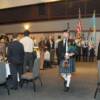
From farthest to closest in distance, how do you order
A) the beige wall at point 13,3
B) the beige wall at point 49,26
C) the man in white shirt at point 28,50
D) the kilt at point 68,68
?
the beige wall at point 13,3 < the beige wall at point 49,26 < the man in white shirt at point 28,50 < the kilt at point 68,68

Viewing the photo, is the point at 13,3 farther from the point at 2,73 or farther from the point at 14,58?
the point at 2,73

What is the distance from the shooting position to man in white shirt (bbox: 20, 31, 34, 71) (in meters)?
10.5

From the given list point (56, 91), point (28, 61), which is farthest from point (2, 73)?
point (28, 61)

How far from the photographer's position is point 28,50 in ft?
35.2

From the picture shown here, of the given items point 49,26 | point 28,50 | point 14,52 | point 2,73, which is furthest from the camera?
point 49,26

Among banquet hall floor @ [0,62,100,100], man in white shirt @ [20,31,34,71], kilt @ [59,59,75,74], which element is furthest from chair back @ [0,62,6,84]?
man in white shirt @ [20,31,34,71]

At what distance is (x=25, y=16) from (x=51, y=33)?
303 cm

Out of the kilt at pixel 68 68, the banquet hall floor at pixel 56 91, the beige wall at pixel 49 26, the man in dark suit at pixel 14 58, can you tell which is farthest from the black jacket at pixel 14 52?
the beige wall at pixel 49 26

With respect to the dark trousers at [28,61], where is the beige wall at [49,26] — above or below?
above

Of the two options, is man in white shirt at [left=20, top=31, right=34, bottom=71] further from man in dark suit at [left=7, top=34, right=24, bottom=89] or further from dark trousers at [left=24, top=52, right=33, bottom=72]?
man in dark suit at [left=7, top=34, right=24, bottom=89]

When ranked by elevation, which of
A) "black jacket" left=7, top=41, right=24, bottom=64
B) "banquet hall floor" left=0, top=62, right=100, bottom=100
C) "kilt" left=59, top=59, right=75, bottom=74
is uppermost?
"black jacket" left=7, top=41, right=24, bottom=64

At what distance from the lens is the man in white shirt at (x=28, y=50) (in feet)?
34.5

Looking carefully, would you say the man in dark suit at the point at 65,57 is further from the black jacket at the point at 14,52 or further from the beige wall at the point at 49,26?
the beige wall at the point at 49,26

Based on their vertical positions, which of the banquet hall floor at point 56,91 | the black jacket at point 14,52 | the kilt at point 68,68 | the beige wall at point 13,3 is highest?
the beige wall at point 13,3
